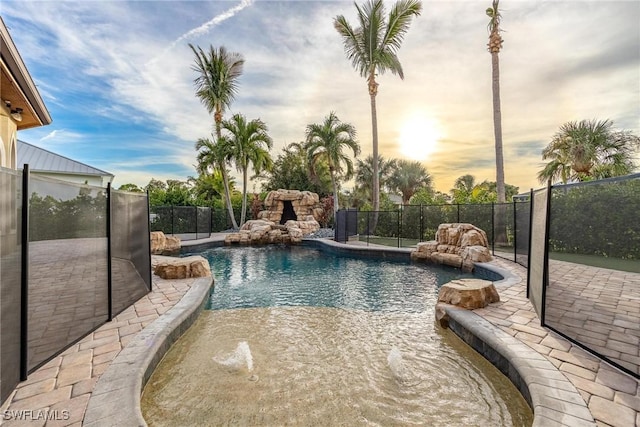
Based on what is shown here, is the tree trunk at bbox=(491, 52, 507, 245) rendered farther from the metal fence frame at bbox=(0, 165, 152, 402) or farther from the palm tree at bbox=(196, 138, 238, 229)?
the palm tree at bbox=(196, 138, 238, 229)

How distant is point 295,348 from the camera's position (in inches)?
125

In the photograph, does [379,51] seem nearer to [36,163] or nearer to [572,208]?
[572,208]

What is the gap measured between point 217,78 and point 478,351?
17.4m

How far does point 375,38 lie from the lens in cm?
1329

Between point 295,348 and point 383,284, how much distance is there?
348cm

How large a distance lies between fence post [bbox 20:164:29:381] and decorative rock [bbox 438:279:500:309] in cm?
433

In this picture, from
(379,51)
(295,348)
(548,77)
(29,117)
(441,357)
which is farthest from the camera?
(379,51)

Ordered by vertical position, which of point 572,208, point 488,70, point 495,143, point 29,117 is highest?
point 488,70

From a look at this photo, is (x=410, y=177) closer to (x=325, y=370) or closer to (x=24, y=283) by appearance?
(x=325, y=370)

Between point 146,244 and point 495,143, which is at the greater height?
point 495,143

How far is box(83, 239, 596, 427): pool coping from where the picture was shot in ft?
5.62

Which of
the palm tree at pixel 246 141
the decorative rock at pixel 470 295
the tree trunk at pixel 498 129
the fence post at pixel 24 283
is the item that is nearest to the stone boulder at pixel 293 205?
the palm tree at pixel 246 141

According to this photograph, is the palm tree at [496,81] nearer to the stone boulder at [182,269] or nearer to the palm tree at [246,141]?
the stone boulder at [182,269]

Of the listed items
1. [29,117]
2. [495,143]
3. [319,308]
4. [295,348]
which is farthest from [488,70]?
[29,117]
